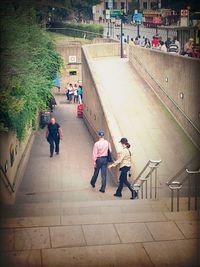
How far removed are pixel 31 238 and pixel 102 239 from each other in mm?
868

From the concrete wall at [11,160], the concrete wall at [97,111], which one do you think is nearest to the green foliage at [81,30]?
the concrete wall at [97,111]

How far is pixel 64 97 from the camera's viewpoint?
80.7ft

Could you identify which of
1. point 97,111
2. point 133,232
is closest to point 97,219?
point 133,232

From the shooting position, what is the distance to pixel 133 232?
21.5 feet

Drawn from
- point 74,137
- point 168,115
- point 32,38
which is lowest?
point 74,137

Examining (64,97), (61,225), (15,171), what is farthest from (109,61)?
(61,225)

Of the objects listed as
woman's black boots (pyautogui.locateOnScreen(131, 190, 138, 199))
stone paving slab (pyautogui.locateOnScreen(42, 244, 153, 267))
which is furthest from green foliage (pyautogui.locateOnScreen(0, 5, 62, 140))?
woman's black boots (pyautogui.locateOnScreen(131, 190, 138, 199))

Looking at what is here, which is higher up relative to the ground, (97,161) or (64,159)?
(97,161)

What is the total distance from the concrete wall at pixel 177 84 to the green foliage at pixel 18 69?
3.55m

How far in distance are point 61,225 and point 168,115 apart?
8.38 metres

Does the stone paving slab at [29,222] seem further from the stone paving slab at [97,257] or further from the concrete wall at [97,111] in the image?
the concrete wall at [97,111]

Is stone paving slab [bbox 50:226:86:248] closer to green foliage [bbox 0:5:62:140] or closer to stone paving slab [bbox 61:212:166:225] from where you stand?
stone paving slab [bbox 61:212:166:225]

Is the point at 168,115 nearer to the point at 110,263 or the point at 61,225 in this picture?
the point at 61,225

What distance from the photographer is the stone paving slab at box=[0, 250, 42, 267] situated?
5641mm
